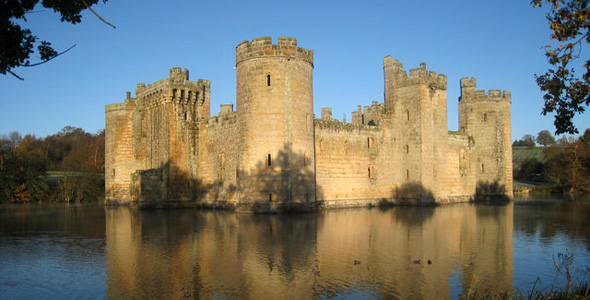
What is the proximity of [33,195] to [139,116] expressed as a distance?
1764cm

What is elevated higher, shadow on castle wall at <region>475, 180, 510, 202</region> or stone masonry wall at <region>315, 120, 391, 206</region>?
stone masonry wall at <region>315, 120, 391, 206</region>

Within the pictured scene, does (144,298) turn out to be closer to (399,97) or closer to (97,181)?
(399,97)

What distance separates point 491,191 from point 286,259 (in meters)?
30.7

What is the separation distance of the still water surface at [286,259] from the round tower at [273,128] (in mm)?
4669

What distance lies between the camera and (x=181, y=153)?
3134 centimetres

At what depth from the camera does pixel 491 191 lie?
3834cm

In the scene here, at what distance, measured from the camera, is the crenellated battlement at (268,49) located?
2480cm

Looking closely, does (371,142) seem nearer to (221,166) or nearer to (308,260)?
(221,166)

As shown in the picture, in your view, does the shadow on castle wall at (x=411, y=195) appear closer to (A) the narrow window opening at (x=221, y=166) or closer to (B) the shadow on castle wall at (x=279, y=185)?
(B) the shadow on castle wall at (x=279, y=185)

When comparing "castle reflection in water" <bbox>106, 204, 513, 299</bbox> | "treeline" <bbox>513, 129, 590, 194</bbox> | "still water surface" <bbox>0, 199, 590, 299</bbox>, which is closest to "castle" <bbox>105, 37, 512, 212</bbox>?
"still water surface" <bbox>0, 199, 590, 299</bbox>

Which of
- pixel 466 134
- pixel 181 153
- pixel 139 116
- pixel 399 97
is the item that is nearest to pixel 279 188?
pixel 181 153

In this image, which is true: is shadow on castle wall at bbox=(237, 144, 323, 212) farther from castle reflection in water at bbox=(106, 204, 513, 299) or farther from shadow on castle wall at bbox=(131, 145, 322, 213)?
castle reflection in water at bbox=(106, 204, 513, 299)

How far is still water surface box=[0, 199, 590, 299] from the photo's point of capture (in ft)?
29.1

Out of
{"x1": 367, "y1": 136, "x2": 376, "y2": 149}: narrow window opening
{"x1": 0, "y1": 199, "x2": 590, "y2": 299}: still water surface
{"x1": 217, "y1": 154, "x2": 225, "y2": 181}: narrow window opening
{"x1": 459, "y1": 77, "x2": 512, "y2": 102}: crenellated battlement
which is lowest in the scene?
{"x1": 0, "y1": 199, "x2": 590, "y2": 299}: still water surface
